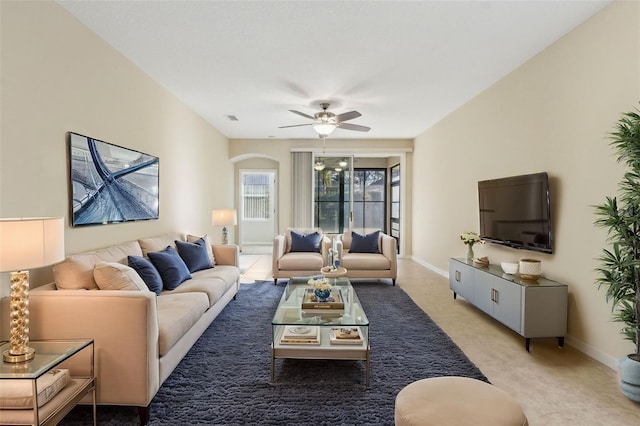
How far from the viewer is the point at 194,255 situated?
4000mm

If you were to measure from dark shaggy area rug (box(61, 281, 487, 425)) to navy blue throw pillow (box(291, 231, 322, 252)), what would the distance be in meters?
2.04

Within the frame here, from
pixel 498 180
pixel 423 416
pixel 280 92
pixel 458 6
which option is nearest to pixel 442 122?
pixel 498 180

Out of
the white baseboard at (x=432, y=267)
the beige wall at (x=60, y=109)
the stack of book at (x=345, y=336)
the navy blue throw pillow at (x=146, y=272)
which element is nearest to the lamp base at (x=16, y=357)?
the beige wall at (x=60, y=109)

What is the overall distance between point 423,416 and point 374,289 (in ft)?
11.9

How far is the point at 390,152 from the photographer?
25.3 ft

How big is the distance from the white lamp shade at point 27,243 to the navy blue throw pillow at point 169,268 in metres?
1.43

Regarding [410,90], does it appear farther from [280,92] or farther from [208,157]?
[208,157]

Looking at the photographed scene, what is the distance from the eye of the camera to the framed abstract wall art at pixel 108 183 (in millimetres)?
2801

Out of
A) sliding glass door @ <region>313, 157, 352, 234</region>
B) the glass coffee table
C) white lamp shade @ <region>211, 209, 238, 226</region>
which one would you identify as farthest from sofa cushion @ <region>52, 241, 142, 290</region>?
sliding glass door @ <region>313, 157, 352, 234</region>

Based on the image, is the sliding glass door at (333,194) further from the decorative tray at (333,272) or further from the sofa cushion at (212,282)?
the sofa cushion at (212,282)

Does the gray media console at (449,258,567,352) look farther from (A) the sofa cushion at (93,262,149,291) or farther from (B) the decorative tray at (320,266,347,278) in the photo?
(A) the sofa cushion at (93,262,149,291)

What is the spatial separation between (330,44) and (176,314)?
270 cm

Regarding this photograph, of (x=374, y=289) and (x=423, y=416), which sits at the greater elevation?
(x=423, y=416)

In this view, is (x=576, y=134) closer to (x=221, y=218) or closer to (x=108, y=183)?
(x=108, y=183)
